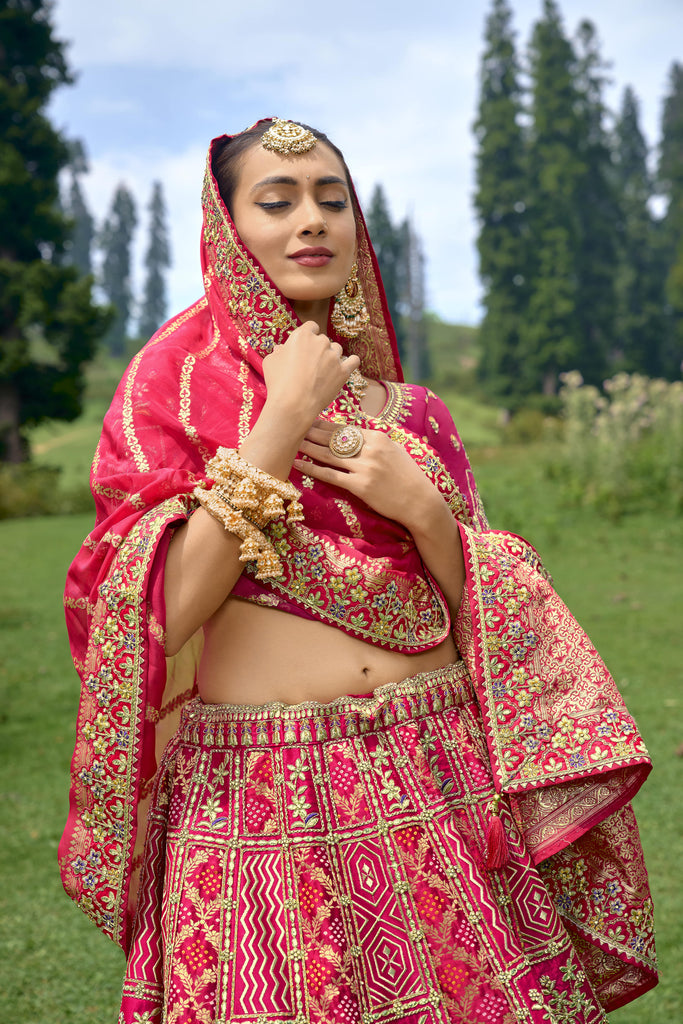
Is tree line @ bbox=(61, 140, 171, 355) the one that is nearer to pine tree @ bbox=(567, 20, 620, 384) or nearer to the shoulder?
pine tree @ bbox=(567, 20, 620, 384)

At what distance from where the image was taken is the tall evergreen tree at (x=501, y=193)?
102 ft

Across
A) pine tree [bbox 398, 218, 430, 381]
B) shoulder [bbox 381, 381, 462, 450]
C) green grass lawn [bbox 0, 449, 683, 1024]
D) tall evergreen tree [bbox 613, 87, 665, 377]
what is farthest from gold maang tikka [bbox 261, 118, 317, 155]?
pine tree [bbox 398, 218, 430, 381]

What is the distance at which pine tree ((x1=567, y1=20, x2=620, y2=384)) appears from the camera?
108 feet

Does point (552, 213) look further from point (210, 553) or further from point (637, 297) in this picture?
point (210, 553)

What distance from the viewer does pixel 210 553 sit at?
1761mm

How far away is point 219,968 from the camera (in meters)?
1.75

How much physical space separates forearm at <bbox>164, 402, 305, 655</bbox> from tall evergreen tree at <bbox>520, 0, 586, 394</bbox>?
29459 millimetres

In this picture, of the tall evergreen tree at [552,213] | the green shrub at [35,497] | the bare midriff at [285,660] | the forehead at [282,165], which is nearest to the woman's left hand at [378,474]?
the bare midriff at [285,660]

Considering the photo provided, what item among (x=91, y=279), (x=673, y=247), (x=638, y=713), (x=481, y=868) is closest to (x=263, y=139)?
(x=481, y=868)

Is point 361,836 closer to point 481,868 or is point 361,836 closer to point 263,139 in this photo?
point 481,868

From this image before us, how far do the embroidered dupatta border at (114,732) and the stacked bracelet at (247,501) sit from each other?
0.09 m

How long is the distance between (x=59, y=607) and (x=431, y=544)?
26.6ft

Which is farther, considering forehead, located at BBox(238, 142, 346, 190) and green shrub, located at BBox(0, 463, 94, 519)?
green shrub, located at BBox(0, 463, 94, 519)

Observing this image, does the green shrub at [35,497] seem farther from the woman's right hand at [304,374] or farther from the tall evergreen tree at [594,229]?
the tall evergreen tree at [594,229]
